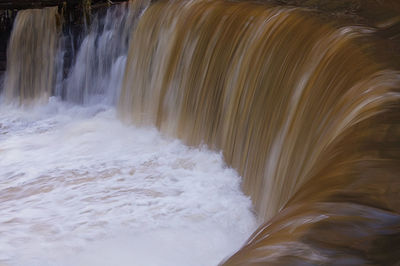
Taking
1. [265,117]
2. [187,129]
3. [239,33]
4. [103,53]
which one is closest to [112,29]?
[103,53]

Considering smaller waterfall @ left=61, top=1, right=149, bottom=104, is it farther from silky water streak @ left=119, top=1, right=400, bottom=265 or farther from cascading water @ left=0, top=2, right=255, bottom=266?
silky water streak @ left=119, top=1, right=400, bottom=265

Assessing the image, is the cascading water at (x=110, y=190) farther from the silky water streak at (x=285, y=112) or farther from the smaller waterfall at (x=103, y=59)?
the silky water streak at (x=285, y=112)

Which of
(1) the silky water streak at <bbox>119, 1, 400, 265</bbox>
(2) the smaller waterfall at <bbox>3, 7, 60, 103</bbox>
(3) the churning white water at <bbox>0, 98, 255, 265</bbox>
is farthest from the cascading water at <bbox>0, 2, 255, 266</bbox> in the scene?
(2) the smaller waterfall at <bbox>3, 7, 60, 103</bbox>

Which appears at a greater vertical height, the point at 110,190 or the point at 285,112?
the point at 285,112

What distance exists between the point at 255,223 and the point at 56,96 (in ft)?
17.5

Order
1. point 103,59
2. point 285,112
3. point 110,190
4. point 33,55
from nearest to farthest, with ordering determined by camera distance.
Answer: point 285,112
point 110,190
point 103,59
point 33,55

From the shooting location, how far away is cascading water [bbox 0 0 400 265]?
1.86m

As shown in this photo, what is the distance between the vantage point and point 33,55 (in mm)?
8883

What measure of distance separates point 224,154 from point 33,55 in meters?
4.79

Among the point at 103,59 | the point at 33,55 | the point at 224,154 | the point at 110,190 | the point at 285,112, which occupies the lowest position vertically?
the point at 110,190

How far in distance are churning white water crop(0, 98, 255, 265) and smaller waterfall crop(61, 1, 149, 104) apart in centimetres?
140

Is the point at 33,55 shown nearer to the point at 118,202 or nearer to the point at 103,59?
the point at 103,59

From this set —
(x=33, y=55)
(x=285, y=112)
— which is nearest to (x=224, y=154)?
(x=285, y=112)

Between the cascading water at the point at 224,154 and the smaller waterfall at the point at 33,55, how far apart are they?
55.2 inches
